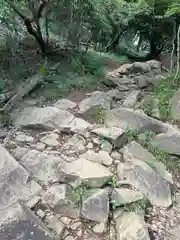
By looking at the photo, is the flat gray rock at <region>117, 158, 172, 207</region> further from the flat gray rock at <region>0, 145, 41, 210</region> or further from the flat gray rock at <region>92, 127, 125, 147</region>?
the flat gray rock at <region>0, 145, 41, 210</region>

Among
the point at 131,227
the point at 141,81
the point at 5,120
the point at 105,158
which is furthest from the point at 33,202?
the point at 141,81

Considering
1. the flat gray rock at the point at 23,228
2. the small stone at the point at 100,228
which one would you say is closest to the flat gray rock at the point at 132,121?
the small stone at the point at 100,228

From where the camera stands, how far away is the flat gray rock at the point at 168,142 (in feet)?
12.5

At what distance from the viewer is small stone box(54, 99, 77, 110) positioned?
4.75 meters

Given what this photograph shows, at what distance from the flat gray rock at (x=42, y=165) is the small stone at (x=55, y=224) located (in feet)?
1.48

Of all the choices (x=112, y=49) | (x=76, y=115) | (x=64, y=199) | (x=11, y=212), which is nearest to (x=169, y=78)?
(x=76, y=115)

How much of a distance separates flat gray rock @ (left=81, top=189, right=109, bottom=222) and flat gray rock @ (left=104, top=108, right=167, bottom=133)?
1.40 meters

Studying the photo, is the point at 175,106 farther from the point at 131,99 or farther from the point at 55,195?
the point at 55,195

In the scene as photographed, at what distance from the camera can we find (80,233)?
8.82 feet

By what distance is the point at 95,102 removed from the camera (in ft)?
15.7

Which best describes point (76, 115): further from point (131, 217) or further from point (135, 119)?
point (131, 217)

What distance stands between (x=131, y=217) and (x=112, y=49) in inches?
289

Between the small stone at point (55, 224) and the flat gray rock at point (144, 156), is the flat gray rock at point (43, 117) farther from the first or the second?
the small stone at point (55, 224)

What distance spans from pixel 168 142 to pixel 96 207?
58.5 inches
